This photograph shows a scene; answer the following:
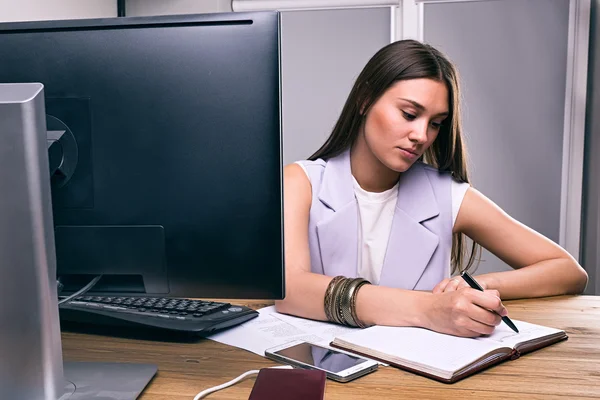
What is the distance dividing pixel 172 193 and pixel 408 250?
0.78 metres

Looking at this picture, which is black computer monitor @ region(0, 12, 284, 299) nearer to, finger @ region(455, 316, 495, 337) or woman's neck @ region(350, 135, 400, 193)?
finger @ region(455, 316, 495, 337)

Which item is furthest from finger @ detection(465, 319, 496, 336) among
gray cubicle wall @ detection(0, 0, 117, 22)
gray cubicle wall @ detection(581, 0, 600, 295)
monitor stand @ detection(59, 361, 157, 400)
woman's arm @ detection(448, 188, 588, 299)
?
gray cubicle wall @ detection(581, 0, 600, 295)

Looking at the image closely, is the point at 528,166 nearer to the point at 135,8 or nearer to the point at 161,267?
the point at 135,8

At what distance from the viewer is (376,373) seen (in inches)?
26.5

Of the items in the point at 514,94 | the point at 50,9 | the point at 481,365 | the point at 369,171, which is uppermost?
the point at 50,9

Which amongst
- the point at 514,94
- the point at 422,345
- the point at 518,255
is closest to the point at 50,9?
the point at 518,255

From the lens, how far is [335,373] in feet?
2.13

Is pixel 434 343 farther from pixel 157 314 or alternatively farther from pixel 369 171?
pixel 369 171

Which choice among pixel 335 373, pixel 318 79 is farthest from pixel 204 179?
pixel 318 79

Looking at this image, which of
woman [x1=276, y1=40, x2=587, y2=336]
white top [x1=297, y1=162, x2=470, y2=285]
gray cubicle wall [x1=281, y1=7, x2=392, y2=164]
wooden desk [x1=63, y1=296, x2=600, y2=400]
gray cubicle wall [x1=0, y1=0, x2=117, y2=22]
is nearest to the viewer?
wooden desk [x1=63, y1=296, x2=600, y2=400]

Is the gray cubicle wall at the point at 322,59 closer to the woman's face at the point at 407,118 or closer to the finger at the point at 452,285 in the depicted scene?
the woman's face at the point at 407,118

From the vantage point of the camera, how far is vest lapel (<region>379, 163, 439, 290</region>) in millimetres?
1270

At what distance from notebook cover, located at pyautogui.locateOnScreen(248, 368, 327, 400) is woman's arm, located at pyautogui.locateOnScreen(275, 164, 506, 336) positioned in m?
0.29

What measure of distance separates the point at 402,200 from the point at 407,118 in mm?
202
